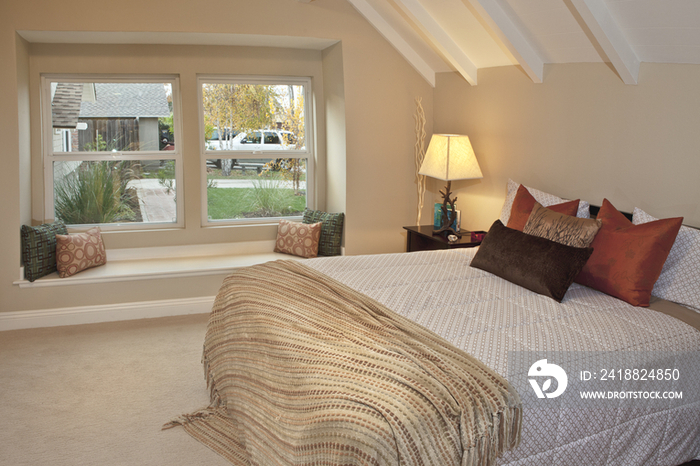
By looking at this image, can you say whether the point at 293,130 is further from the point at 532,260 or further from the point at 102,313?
the point at 532,260

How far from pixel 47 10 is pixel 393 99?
2.59 meters

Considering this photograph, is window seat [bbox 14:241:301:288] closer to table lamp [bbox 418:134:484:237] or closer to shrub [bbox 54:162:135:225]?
shrub [bbox 54:162:135:225]

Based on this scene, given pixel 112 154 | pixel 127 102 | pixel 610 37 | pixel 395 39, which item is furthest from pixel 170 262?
pixel 610 37

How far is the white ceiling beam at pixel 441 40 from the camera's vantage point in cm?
391

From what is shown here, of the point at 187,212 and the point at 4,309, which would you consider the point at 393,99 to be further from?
the point at 4,309

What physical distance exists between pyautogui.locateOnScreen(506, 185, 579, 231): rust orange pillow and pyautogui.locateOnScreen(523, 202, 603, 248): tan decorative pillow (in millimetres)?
137

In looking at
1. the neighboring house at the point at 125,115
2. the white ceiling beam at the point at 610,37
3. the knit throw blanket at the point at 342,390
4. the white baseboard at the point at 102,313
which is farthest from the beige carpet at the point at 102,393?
the white ceiling beam at the point at 610,37

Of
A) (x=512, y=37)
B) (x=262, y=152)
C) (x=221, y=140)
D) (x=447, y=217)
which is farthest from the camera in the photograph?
(x=262, y=152)

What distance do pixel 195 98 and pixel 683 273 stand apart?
3.69 m

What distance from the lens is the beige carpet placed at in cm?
256

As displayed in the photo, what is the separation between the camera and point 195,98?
15.0 feet

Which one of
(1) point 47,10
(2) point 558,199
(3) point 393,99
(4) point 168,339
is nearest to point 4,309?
(4) point 168,339

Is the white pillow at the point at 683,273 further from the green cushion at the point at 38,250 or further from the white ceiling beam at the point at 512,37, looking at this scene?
the green cushion at the point at 38,250

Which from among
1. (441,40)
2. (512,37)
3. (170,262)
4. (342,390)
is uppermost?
(441,40)
